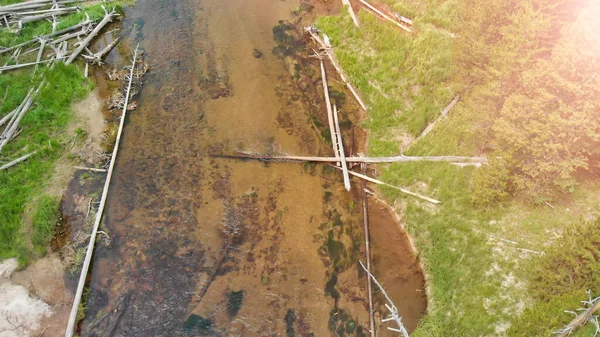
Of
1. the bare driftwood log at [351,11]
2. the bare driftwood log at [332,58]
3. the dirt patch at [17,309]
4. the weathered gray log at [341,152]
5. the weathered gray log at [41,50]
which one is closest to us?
the dirt patch at [17,309]

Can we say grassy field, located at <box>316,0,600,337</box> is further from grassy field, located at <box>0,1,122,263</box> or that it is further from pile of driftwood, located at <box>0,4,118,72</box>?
pile of driftwood, located at <box>0,4,118,72</box>

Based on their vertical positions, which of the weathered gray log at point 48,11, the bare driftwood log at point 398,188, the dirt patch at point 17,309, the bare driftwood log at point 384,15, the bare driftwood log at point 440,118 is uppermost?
the weathered gray log at point 48,11

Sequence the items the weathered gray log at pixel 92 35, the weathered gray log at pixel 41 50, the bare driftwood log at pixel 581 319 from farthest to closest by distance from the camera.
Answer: the weathered gray log at pixel 92 35 < the weathered gray log at pixel 41 50 < the bare driftwood log at pixel 581 319

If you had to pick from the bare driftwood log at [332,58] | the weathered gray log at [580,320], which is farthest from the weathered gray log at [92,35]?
the weathered gray log at [580,320]

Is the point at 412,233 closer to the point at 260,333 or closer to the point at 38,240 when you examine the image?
the point at 260,333

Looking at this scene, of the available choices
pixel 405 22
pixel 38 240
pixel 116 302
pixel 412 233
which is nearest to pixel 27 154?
pixel 38 240

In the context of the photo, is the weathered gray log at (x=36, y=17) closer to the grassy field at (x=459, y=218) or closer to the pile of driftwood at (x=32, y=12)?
the pile of driftwood at (x=32, y=12)

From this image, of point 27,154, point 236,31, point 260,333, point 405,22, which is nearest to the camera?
point 260,333
